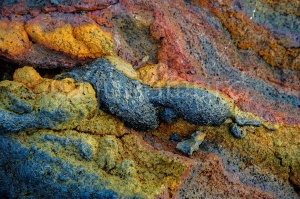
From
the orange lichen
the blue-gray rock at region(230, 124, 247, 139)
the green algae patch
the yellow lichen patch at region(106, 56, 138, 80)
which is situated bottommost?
the green algae patch

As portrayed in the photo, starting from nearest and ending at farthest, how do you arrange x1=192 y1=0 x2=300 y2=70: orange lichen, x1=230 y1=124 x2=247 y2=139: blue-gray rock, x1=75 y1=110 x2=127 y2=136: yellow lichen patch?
1. x1=75 y1=110 x2=127 y2=136: yellow lichen patch
2. x1=230 y1=124 x2=247 y2=139: blue-gray rock
3. x1=192 y1=0 x2=300 y2=70: orange lichen

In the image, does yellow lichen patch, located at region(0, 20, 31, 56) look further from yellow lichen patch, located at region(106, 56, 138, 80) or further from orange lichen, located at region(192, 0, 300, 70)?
orange lichen, located at region(192, 0, 300, 70)

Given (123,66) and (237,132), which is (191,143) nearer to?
(237,132)

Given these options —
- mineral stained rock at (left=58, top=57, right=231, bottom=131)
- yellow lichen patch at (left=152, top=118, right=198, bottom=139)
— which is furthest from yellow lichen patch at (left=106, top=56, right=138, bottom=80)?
yellow lichen patch at (left=152, top=118, right=198, bottom=139)

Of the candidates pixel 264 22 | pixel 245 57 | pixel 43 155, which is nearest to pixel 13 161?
pixel 43 155

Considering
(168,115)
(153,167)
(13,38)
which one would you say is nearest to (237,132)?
(168,115)

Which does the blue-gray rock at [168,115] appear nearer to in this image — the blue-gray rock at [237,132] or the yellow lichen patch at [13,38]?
the blue-gray rock at [237,132]
